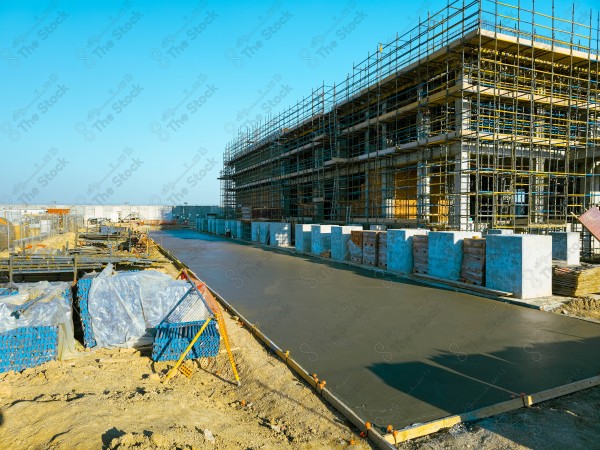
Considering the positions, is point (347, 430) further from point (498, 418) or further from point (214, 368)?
point (214, 368)

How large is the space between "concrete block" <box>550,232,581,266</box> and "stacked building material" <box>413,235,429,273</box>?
3.98 metres

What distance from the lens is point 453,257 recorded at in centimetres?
1143

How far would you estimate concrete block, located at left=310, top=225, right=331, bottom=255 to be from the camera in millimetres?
19047

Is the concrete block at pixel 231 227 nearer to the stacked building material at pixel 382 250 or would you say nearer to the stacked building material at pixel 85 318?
the stacked building material at pixel 382 250

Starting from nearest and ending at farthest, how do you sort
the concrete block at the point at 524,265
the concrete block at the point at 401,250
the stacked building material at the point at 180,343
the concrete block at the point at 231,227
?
the stacked building material at the point at 180,343, the concrete block at the point at 524,265, the concrete block at the point at 401,250, the concrete block at the point at 231,227

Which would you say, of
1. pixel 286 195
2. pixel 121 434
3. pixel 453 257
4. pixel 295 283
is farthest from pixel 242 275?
pixel 286 195

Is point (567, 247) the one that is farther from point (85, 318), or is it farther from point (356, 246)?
point (85, 318)

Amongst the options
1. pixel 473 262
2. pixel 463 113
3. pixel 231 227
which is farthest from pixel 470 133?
pixel 231 227

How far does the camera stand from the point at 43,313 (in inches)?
265

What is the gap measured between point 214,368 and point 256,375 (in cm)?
87

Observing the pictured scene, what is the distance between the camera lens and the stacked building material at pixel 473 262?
10617 mm

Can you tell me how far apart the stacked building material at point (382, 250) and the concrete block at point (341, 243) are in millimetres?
2217

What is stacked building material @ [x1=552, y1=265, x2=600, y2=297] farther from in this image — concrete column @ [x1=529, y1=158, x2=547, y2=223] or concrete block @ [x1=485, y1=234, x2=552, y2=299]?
concrete column @ [x1=529, y1=158, x2=547, y2=223]

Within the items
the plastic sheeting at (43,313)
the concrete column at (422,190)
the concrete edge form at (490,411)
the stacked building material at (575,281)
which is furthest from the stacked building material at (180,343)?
the concrete column at (422,190)
